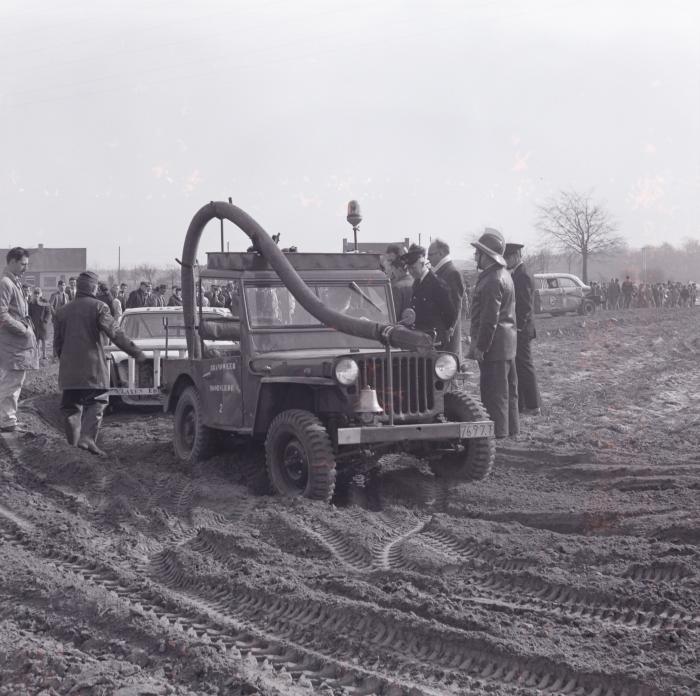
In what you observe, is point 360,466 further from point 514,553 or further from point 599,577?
point 599,577

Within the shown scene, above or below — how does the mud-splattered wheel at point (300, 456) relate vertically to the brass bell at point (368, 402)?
below

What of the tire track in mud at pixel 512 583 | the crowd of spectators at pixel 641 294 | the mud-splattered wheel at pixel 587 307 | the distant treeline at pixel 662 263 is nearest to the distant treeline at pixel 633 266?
the distant treeline at pixel 662 263

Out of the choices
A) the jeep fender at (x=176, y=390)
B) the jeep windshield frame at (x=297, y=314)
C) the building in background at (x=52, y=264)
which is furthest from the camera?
the building in background at (x=52, y=264)

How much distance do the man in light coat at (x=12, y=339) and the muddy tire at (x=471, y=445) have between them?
4914mm

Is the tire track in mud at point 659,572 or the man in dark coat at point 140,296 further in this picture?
the man in dark coat at point 140,296

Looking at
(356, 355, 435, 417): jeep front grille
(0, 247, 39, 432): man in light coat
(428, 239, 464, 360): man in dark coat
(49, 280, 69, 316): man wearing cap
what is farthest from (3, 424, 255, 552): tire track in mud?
(49, 280, 69, 316): man wearing cap

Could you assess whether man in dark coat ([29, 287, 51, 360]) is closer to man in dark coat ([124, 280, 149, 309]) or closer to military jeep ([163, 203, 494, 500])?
man in dark coat ([124, 280, 149, 309])

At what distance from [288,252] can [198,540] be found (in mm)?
3202

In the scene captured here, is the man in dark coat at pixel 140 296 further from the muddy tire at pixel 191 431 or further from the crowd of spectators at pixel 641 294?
the crowd of spectators at pixel 641 294

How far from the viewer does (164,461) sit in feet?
34.4

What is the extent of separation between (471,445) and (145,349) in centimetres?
636

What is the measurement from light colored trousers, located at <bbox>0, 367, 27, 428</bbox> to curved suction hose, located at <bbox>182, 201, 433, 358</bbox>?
7.30 feet

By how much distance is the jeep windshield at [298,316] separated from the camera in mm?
8945

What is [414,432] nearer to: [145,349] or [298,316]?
[298,316]
